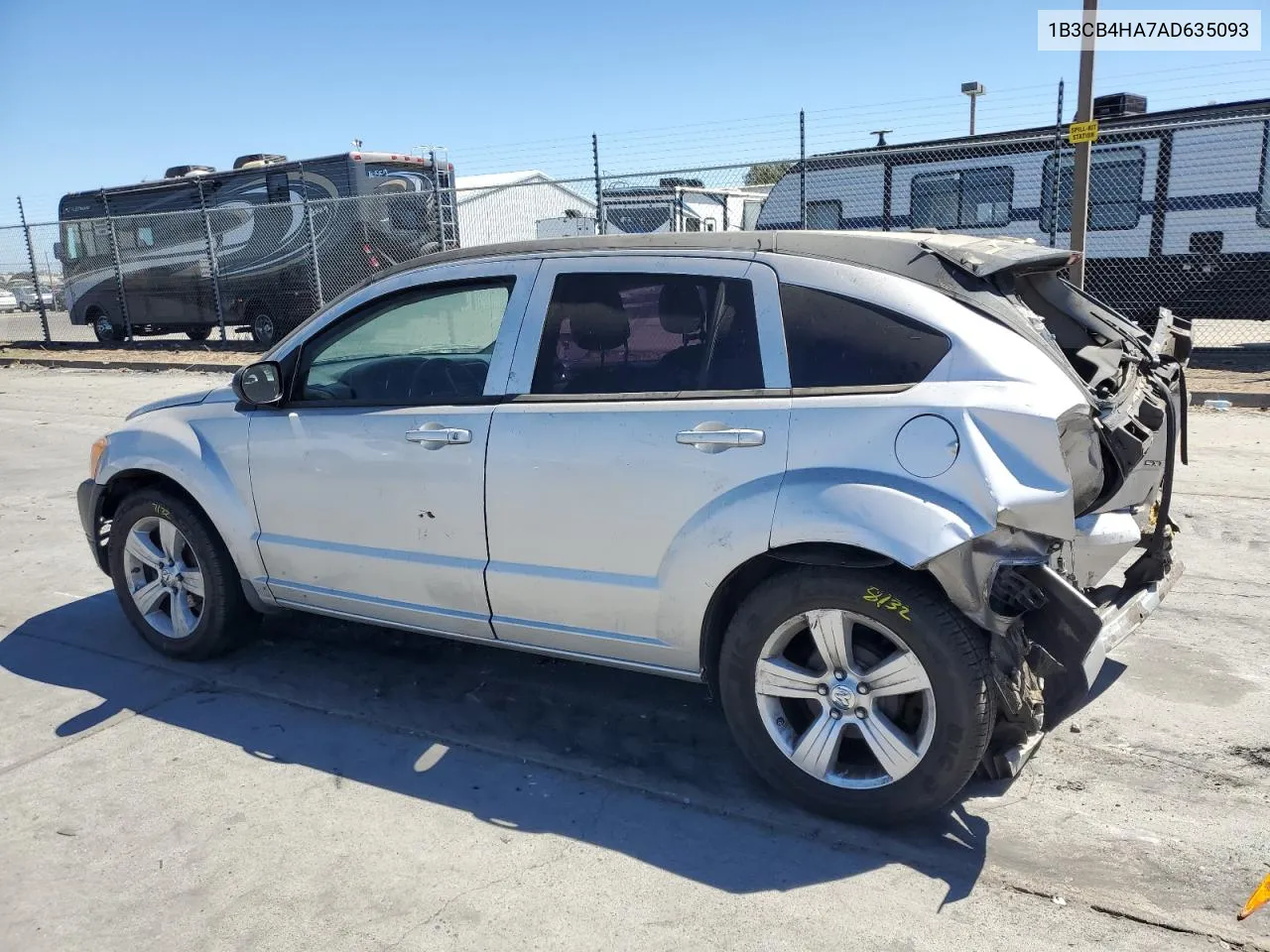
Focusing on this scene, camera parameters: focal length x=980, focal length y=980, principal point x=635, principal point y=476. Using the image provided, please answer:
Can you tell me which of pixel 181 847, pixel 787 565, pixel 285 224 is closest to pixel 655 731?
pixel 787 565

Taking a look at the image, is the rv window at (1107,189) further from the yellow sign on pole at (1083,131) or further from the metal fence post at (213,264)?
the metal fence post at (213,264)

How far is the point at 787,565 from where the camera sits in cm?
318

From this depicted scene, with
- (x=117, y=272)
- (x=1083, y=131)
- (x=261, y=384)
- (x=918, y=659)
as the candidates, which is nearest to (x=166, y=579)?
(x=261, y=384)

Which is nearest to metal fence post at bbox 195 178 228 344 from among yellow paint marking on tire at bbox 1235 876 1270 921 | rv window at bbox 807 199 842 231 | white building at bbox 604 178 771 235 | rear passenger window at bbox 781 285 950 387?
white building at bbox 604 178 771 235

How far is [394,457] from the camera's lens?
3.81 m

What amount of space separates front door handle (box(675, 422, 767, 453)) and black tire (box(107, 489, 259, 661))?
2.39m

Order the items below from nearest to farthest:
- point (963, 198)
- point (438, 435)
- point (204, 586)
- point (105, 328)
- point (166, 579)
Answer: point (438, 435) → point (204, 586) → point (166, 579) → point (963, 198) → point (105, 328)

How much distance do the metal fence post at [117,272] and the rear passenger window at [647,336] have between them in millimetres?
20204

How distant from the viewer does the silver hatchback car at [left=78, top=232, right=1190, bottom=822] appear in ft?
9.50

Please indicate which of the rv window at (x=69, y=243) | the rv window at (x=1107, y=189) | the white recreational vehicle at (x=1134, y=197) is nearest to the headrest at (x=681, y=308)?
the white recreational vehicle at (x=1134, y=197)

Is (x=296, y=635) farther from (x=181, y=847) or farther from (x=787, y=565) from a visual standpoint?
(x=787, y=565)

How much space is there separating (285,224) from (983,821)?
17.9m

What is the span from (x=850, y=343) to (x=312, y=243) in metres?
16.3

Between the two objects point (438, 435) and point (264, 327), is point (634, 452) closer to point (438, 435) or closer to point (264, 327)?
point (438, 435)
